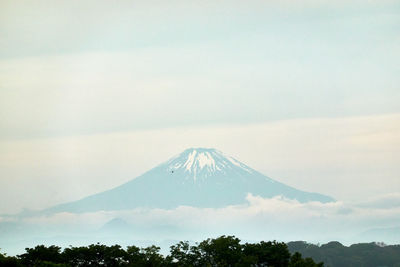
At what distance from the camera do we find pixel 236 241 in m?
93.9

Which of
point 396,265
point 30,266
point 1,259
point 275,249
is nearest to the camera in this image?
point 1,259

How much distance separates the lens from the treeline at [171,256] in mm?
88375

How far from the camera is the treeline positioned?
8838 cm

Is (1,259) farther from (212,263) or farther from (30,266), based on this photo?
(212,263)

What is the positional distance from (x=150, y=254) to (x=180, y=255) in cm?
372

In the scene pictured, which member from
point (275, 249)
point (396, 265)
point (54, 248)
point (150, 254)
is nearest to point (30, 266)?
point (54, 248)

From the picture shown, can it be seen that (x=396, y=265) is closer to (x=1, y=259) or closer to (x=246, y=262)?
(x=246, y=262)

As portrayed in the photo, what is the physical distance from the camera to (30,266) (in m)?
86.6

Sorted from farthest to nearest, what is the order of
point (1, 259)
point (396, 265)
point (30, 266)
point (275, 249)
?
point (396, 265), point (275, 249), point (30, 266), point (1, 259)

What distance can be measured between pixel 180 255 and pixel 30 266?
14782 millimetres

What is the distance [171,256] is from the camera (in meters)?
90.8

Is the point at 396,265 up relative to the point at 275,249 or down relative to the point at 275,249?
up

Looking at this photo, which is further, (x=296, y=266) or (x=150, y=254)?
(x=150, y=254)

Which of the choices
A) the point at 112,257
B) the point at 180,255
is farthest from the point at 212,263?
the point at 112,257
